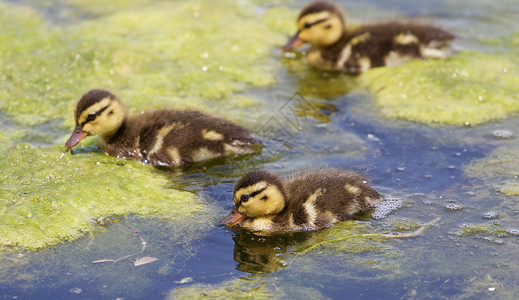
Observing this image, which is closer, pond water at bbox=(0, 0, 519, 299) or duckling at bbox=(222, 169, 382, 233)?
pond water at bbox=(0, 0, 519, 299)

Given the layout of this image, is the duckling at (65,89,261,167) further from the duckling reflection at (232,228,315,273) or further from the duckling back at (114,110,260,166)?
the duckling reflection at (232,228,315,273)

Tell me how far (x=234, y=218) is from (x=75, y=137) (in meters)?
1.63

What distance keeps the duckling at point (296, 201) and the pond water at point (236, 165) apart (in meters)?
0.09

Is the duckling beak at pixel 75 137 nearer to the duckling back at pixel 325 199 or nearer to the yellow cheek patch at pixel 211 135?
the yellow cheek patch at pixel 211 135

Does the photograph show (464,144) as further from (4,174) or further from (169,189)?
(4,174)

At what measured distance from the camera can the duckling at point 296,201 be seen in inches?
174

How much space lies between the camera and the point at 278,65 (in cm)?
763

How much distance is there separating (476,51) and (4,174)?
Result: 5.02 meters

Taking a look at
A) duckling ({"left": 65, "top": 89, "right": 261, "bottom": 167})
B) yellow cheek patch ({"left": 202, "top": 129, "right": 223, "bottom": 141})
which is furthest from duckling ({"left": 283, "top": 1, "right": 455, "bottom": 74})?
yellow cheek patch ({"left": 202, "top": 129, "right": 223, "bottom": 141})

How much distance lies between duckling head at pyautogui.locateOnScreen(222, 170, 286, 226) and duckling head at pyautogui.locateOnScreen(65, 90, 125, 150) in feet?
4.81

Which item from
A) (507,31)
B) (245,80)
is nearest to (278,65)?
(245,80)

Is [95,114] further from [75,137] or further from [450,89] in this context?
[450,89]

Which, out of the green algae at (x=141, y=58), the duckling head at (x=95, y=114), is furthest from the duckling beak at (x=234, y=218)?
the green algae at (x=141, y=58)

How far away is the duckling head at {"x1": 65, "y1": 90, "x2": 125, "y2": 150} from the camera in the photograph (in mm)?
5367
